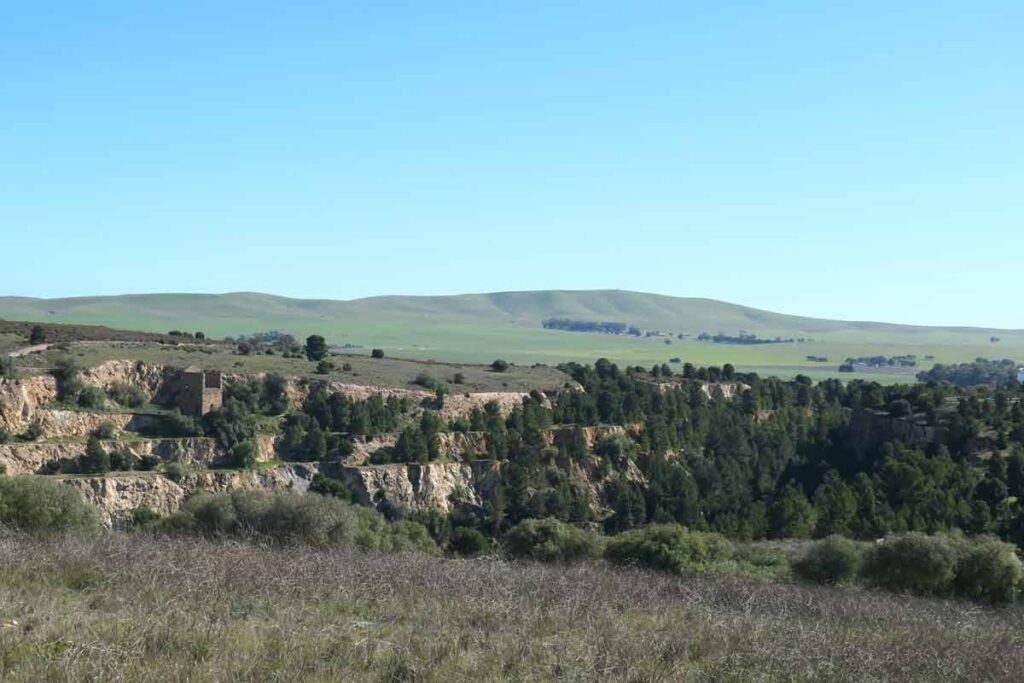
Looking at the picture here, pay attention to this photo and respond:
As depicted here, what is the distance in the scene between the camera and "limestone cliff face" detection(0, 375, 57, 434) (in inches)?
1956

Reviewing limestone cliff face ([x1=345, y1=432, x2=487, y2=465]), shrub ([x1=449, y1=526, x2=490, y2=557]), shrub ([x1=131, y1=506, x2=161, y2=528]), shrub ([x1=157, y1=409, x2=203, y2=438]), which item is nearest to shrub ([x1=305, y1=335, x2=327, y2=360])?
limestone cliff face ([x1=345, y1=432, x2=487, y2=465])

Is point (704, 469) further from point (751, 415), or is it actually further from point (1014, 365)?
point (1014, 365)

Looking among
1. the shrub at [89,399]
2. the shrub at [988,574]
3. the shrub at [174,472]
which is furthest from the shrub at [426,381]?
the shrub at [988,574]

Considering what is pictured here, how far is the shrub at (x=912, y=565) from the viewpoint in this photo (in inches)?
1204

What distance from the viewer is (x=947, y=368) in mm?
162500

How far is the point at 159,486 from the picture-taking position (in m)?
47.6

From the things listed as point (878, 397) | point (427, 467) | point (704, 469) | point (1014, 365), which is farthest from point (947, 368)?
point (427, 467)

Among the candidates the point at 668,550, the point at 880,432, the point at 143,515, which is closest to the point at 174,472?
the point at 143,515

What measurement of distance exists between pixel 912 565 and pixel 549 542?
35.3ft

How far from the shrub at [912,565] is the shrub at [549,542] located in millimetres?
8168

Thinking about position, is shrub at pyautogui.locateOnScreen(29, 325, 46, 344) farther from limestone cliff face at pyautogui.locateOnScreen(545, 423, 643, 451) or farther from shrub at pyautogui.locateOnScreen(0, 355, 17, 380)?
limestone cliff face at pyautogui.locateOnScreen(545, 423, 643, 451)

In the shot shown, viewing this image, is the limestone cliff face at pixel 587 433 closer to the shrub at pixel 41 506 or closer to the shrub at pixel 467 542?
the shrub at pixel 467 542

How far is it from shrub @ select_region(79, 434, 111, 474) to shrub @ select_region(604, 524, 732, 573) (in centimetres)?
2346

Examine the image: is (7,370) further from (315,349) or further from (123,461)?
A: (315,349)
